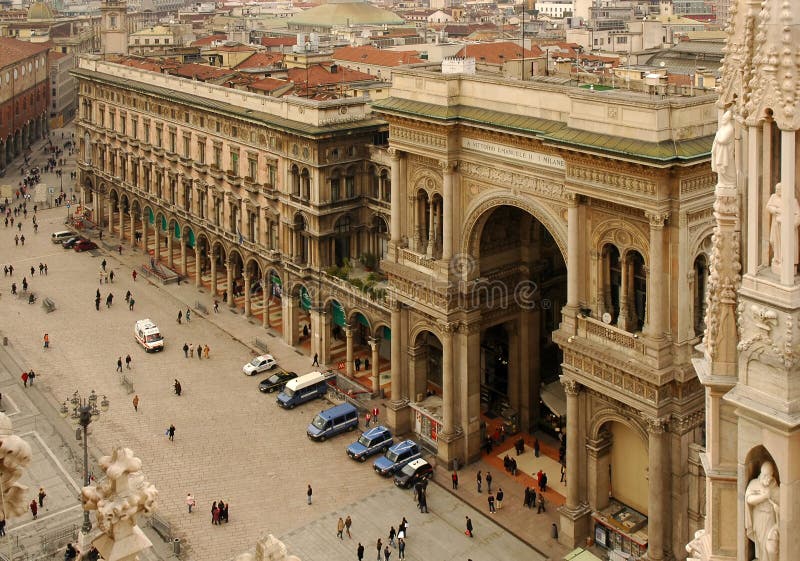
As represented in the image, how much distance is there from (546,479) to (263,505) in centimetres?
1482

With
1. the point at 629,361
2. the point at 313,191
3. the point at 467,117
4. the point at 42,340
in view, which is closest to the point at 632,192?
the point at 629,361

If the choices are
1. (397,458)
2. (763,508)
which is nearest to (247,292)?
(397,458)

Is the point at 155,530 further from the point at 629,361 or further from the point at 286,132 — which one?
the point at 286,132

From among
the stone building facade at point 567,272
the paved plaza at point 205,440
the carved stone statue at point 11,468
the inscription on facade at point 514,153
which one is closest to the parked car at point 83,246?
the paved plaza at point 205,440

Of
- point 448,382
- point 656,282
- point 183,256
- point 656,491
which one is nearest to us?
point 656,282

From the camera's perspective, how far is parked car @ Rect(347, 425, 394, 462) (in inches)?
2308

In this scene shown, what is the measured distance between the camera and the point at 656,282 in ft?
144

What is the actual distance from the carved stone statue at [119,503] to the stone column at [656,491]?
3334cm

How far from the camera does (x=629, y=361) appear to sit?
45125mm

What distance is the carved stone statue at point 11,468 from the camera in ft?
35.9

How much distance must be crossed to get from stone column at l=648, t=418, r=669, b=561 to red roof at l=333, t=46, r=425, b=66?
3365 inches

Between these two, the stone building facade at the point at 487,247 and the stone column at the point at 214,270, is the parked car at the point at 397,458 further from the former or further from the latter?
the stone column at the point at 214,270

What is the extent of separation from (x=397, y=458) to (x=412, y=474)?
1.87 meters

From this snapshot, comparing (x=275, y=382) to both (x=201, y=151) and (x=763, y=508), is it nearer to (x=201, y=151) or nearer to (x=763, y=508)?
(x=201, y=151)
